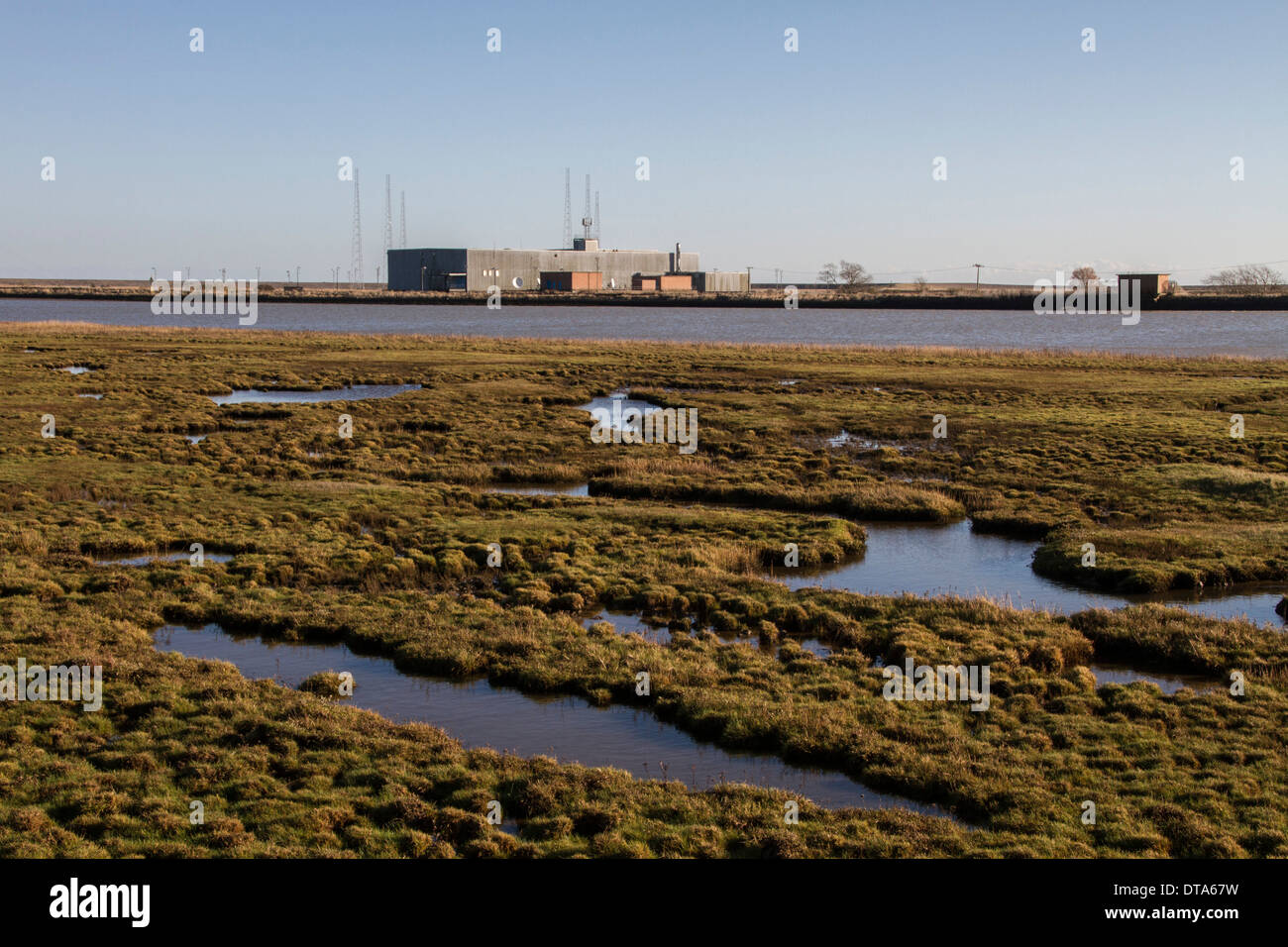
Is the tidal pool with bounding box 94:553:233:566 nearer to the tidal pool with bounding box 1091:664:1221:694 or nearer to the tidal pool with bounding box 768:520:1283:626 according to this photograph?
the tidal pool with bounding box 768:520:1283:626

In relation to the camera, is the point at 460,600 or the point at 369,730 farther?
the point at 460,600

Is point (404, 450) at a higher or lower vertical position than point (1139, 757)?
higher

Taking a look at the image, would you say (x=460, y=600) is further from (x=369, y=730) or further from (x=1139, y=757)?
(x=1139, y=757)

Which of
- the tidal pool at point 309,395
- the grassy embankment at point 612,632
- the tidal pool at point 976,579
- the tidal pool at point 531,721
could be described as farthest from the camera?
the tidal pool at point 309,395

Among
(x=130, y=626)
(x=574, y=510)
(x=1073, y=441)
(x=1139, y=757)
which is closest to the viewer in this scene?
(x=1139, y=757)

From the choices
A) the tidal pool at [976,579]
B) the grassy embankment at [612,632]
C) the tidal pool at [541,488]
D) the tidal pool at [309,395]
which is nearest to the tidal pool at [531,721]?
the grassy embankment at [612,632]

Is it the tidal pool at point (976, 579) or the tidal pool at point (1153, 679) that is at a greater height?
Answer: the tidal pool at point (976, 579)

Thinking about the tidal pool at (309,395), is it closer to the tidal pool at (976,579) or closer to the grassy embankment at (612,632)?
the grassy embankment at (612,632)

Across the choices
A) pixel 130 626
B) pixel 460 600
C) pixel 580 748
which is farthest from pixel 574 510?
pixel 580 748
